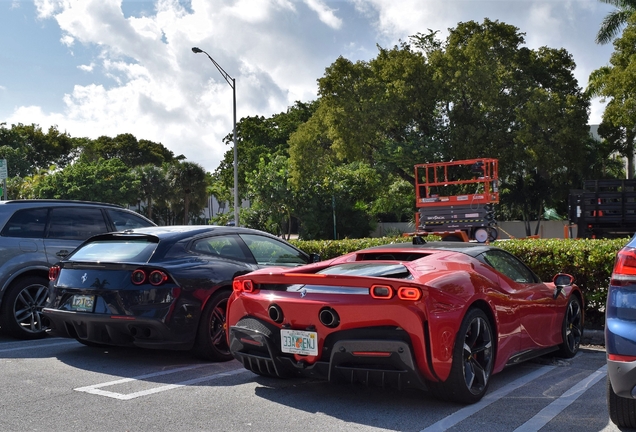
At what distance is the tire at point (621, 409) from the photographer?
4.23 meters

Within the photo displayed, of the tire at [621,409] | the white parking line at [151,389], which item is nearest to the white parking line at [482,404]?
the tire at [621,409]

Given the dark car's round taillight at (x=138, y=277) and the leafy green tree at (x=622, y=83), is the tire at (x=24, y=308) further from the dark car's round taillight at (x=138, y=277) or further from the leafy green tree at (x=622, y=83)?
the leafy green tree at (x=622, y=83)

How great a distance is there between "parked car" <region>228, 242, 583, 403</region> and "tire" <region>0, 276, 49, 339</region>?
13.1 ft

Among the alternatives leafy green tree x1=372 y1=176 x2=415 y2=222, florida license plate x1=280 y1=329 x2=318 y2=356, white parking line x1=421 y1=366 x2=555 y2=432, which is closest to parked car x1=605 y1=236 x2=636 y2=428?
white parking line x1=421 y1=366 x2=555 y2=432

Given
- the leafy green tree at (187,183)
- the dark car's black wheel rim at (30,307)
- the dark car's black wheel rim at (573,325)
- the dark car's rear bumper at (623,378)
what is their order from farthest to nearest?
1. the leafy green tree at (187,183)
2. the dark car's black wheel rim at (30,307)
3. the dark car's black wheel rim at (573,325)
4. the dark car's rear bumper at (623,378)

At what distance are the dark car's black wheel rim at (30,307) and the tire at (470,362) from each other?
560 centimetres

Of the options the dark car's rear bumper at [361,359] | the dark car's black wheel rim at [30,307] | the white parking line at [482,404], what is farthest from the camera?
the dark car's black wheel rim at [30,307]

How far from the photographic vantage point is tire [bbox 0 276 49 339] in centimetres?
823

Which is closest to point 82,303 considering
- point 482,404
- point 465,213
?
point 482,404

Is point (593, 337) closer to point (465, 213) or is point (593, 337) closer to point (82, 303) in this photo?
point (82, 303)

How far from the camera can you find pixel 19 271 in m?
8.30

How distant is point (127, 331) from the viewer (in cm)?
640

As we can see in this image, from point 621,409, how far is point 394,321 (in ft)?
5.07

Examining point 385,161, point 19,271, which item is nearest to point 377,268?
point 19,271
